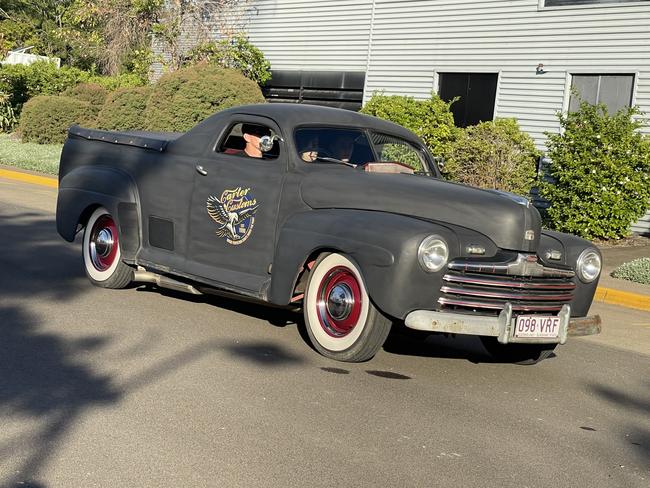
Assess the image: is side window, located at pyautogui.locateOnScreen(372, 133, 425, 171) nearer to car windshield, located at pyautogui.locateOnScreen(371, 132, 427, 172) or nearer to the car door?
car windshield, located at pyautogui.locateOnScreen(371, 132, 427, 172)

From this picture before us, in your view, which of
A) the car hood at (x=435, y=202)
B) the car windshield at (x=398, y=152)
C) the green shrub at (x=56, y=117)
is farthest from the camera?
the green shrub at (x=56, y=117)

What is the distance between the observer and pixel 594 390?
7.00m

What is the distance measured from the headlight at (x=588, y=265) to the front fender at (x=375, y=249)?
1.27 metres

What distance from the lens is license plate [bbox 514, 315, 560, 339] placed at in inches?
264

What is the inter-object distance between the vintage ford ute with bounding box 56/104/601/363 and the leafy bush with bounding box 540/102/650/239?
6.67 meters

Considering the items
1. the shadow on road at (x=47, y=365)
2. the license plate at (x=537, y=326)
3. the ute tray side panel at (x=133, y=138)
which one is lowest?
the shadow on road at (x=47, y=365)

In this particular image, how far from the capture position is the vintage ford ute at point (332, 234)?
659cm

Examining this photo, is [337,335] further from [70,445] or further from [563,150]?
[563,150]

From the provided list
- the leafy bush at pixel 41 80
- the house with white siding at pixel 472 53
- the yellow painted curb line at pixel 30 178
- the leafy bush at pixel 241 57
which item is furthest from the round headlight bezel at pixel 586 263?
the leafy bush at pixel 41 80

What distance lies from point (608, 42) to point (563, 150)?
13.4 feet

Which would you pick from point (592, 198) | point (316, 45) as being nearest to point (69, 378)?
point (592, 198)

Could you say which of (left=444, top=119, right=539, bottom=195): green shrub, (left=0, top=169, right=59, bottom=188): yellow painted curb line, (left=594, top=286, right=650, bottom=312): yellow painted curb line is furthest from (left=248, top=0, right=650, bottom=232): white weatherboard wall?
(left=0, top=169, right=59, bottom=188): yellow painted curb line

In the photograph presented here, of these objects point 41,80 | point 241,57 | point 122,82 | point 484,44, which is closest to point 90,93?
point 122,82

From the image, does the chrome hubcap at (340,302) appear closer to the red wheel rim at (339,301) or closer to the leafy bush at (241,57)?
the red wheel rim at (339,301)
